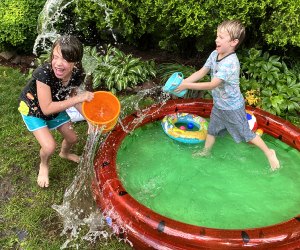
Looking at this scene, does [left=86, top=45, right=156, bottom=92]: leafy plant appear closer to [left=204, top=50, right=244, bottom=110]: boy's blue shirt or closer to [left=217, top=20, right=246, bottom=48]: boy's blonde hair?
[left=204, top=50, right=244, bottom=110]: boy's blue shirt

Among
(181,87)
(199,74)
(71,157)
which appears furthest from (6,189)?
(199,74)

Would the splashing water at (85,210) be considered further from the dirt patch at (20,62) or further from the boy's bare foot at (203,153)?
the dirt patch at (20,62)

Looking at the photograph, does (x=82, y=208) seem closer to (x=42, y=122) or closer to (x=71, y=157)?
(x=71, y=157)

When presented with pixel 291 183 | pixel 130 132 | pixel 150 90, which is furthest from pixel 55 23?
pixel 291 183

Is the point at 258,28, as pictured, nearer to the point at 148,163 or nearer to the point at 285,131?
the point at 285,131

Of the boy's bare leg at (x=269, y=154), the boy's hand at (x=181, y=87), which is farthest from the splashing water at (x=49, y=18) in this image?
the boy's bare leg at (x=269, y=154)

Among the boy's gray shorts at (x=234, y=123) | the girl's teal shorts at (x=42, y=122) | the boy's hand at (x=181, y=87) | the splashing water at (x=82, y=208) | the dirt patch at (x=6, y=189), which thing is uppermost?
the boy's hand at (x=181, y=87)

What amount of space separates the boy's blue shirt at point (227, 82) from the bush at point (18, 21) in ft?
10.1

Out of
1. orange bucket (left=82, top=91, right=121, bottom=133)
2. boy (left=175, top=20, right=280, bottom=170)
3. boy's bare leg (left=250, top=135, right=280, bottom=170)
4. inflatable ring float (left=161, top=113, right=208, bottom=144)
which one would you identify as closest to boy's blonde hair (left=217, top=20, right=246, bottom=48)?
A: boy (left=175, top=20, right=280, bottom=170)

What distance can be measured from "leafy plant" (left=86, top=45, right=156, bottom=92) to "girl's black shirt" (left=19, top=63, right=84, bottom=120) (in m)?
1.49

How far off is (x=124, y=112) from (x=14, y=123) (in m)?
1.32

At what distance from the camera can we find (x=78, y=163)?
4004mm

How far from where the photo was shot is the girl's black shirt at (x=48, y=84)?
10.8 ft

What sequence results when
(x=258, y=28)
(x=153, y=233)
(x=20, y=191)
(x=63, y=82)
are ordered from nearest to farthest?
1. (x=153, y=233)
2. (x=63, y=82)
3. (x=20, y=191)
4. (x=258, y=28)
